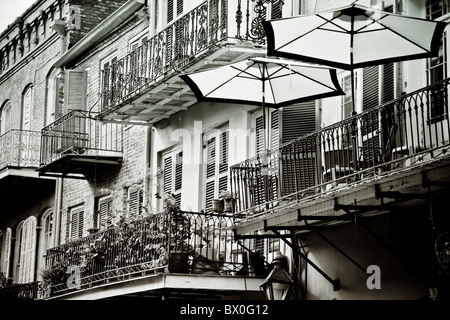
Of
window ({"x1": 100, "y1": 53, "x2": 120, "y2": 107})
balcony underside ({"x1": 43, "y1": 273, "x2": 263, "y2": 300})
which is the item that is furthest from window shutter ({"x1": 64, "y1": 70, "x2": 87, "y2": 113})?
balcony underside ({"x1": 43, "y1": 273, "x2": 263, "y2": 300})

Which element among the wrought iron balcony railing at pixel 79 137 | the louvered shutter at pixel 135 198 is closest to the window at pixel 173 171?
the louvered shutter at pixel 135 198

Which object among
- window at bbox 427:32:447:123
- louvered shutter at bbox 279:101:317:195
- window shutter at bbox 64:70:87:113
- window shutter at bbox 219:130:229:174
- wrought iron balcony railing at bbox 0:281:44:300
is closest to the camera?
window at bbox 427:32:447:123

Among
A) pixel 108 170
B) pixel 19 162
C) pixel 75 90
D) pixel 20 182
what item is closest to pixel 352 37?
pixel 108 170

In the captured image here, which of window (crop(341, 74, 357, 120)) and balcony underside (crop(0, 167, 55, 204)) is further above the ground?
balcony underside (crop(0, 167, 55, 204))

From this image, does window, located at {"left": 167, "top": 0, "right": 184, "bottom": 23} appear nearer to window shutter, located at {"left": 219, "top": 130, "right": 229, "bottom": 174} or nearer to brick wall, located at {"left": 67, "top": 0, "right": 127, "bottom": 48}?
window shutter, located at {"left": 219, "top": 130, "right": 229, "bottom": 174}

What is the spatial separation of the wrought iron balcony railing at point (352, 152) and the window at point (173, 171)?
420 cm

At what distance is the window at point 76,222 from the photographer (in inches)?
1056

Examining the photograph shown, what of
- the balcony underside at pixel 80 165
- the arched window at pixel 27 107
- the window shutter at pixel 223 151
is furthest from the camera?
the arched window at pixel 27 107

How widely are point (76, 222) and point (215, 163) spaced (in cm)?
696

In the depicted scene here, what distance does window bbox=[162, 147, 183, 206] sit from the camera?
2259 cm

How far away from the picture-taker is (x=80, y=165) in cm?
2572

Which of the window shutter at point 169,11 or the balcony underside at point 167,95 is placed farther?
the window shutter at point 169,11

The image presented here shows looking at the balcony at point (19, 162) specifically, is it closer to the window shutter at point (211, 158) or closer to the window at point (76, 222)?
the window at point (76, 222)

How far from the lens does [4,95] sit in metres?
33.5
